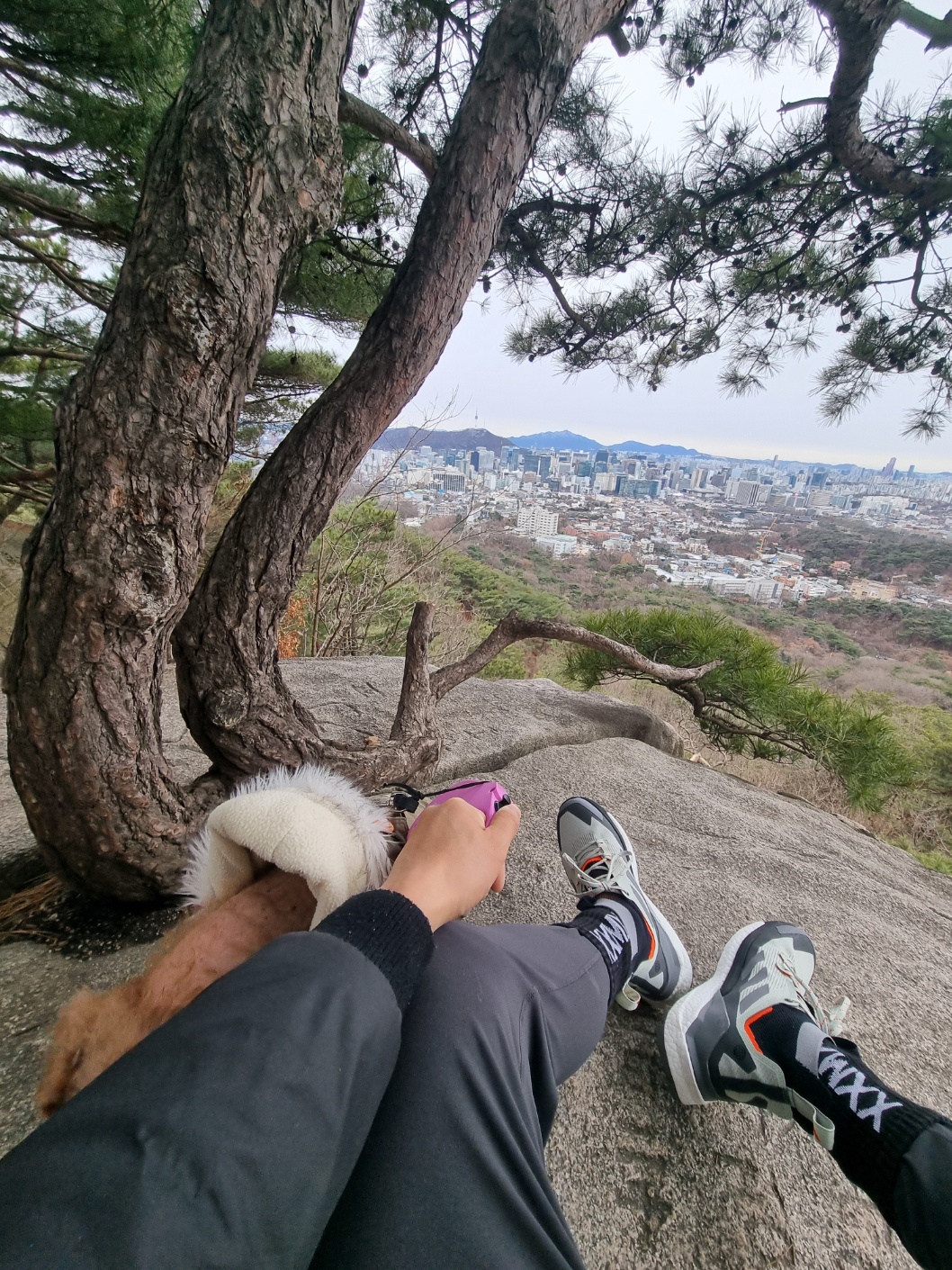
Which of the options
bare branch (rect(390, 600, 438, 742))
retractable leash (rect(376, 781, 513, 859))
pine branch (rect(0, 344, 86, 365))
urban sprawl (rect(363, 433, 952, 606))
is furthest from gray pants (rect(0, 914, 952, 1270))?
urban sprawl (rect(363, 433, 952, 606))

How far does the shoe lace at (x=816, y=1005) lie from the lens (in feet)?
3.59

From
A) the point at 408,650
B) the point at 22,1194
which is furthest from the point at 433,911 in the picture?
the point at 408,650

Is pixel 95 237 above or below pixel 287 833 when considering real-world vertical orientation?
above

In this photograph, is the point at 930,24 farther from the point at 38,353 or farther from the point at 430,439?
the point at 430,439

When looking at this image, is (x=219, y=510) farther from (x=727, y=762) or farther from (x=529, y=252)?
(x=727, y=762)

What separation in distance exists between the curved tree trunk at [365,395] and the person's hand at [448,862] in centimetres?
65

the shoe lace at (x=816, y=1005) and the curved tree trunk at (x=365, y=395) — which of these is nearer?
the shoe lace at (x=816, y=1005)

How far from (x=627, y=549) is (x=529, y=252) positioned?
893 centimetres

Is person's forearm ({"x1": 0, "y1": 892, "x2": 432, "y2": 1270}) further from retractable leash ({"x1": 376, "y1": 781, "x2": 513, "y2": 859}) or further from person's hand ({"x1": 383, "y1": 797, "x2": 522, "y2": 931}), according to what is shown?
retractable leash ({"x1": 376, "y1": 781, "x2": 513, "y2": 859})

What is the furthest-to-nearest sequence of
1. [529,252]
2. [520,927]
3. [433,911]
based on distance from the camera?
[529,252] → [520,927] → [433,911]

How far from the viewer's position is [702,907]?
147cm

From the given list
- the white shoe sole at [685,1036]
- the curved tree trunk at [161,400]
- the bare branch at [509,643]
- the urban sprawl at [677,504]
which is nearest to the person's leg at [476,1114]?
the white shoe sole at [685,1036]

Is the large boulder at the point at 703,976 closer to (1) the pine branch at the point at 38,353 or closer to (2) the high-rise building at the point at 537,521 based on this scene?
(1) the pine branch at the point at 38,353

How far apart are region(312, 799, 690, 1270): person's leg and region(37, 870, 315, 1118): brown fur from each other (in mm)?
207
